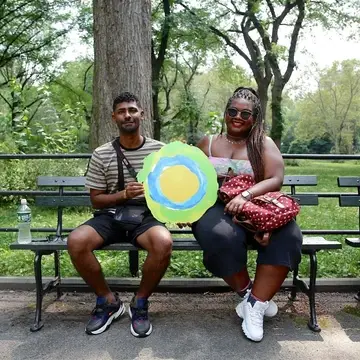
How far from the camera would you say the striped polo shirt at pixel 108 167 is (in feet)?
10.9

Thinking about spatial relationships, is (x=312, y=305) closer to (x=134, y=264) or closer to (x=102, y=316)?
(x=102, y=316)

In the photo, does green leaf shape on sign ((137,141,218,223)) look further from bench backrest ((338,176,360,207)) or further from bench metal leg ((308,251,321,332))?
bench backrest ((338,176,360,207))

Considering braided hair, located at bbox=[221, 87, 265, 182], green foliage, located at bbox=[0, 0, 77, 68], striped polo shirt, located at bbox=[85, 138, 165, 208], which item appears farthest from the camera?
green foliage, located at bbox=[0, 0, 77, 68]

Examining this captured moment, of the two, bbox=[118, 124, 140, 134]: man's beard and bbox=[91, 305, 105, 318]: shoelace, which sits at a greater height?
bbox=[118, 124, 140, 134]: man's beard

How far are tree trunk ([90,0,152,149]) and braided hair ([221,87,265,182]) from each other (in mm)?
1514

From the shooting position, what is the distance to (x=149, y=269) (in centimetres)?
302

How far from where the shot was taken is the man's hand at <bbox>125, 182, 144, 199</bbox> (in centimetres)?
315

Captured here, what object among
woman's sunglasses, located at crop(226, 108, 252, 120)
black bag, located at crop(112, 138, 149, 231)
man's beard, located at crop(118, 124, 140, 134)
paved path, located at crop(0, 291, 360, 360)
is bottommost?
paved path, located at crop(0, 291, 360, 360)

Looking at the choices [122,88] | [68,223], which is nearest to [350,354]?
[122,88]

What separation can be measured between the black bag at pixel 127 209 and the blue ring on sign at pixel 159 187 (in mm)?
179

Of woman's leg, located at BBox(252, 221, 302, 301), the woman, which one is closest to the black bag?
the woman

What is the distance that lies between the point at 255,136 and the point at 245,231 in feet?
2.50

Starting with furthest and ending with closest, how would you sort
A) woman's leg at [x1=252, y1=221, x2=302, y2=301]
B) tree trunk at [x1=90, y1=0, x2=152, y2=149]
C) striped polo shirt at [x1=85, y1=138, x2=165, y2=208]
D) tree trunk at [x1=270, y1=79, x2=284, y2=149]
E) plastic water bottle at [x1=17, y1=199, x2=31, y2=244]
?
1. tree trunk at [x1=270, y1=79, x2=284, y2=149]
2. tree trunk at [x1=90, y1=0, x2=152, y2=149]
3. plastic water bottle at [x1=17, y1=199, x2=31, y2=244]
4. striped polo shirt at [x1=85, y1=138, x2=165, y2=208]
5. woman's leg at [x1=252, y1=221, x2=302, y2=301]

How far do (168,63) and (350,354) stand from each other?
22.0 metres
